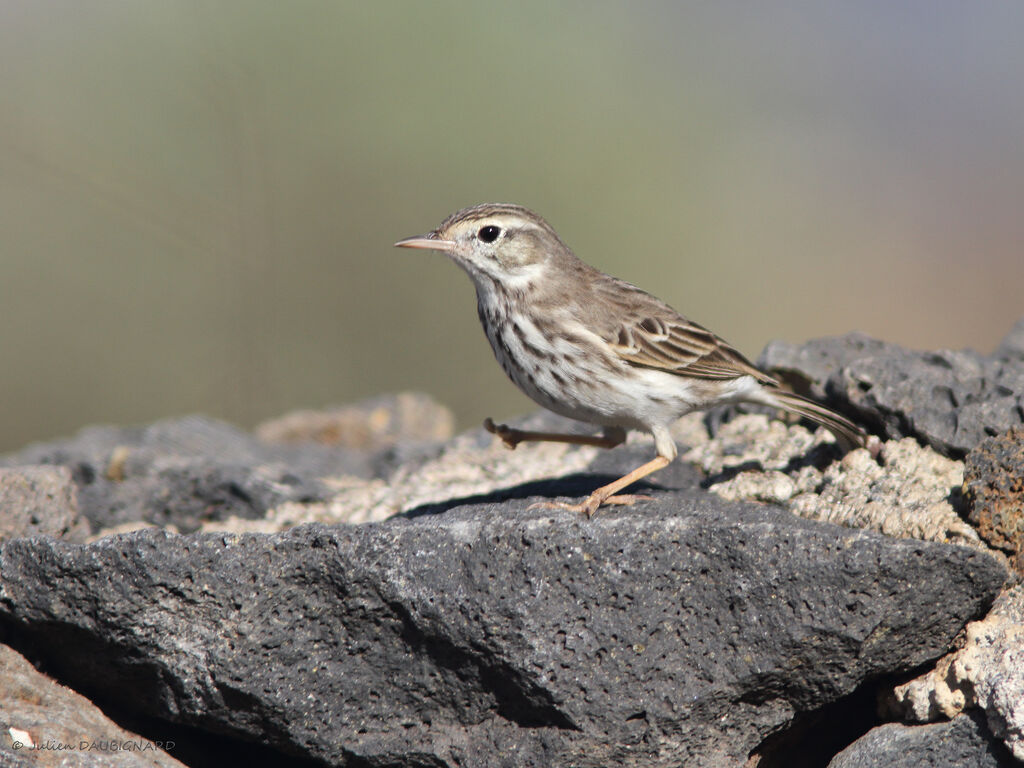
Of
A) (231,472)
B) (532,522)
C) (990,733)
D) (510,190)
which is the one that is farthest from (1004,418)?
(510,190)

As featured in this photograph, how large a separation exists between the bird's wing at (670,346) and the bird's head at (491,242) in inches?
25.5

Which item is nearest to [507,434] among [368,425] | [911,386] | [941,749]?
[911,386]

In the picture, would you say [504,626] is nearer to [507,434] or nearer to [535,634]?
[535,634]

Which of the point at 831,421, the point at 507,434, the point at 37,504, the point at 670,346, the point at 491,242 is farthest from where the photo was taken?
the point at 507,434

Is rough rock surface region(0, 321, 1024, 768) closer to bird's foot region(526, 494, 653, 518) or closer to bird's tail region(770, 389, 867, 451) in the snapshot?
bird's foot region(526, 494, 653, 518)

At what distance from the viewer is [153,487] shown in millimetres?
7203

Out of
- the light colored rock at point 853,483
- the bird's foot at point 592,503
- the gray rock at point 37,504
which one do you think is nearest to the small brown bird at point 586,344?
the bird's foot at point 592,503

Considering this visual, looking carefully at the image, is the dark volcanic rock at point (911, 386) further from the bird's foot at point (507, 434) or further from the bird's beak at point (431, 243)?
the bird's beak at point (431, 243)

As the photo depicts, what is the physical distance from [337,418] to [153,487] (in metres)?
2.57

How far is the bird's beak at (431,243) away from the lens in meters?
6.53

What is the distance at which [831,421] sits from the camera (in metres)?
6.21

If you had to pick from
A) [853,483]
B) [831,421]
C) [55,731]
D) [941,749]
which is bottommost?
[55,731]

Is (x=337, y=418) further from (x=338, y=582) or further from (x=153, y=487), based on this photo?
(x=338, y=582)

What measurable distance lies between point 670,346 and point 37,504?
12.0 ft
